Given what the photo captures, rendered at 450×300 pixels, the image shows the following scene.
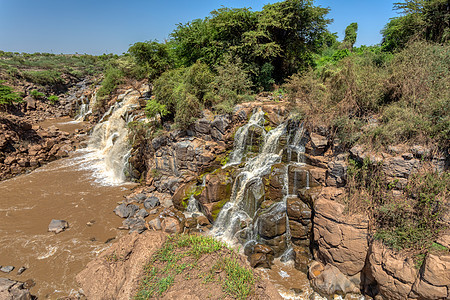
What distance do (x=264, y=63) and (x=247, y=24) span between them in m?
3.48

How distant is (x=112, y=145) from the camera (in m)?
19.1

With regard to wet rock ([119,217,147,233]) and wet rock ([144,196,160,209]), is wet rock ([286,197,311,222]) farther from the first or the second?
wet rock ([144,196,160,209])

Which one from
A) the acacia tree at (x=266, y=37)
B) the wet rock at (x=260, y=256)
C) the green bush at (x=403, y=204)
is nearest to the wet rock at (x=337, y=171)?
the green bush at (x=403, y=204)

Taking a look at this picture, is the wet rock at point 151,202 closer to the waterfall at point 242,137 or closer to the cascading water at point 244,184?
the cascading water at point 244,184

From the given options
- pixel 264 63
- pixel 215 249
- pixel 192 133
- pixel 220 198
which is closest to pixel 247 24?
pixel 264 63

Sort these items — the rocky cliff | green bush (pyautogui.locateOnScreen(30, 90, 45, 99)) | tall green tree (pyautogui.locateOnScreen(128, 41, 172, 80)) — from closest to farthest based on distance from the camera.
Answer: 1. the rocky cliff
2. tall green tree (pyautogui.locateOnScreen(128, 41, 172, 80))
3. green bush (pyautogui.locateOnScreen(30, 90, 45, 99))

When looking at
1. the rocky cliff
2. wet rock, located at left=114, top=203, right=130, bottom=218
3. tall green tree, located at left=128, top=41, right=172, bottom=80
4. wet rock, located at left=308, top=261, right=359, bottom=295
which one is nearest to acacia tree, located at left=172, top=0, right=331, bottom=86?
tall green tree, located at left=128, top=41, right=172, bottom=80

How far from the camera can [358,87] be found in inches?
383

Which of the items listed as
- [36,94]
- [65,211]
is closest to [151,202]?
[65,211]

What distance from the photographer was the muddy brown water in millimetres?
8391

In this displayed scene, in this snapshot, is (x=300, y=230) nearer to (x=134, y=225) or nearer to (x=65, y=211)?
(x=134, y=225)

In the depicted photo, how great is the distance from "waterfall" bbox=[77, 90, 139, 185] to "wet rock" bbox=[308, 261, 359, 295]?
13.6 m

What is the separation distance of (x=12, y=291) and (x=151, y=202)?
21.7 ft

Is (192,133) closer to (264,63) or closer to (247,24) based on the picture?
(264,63)
